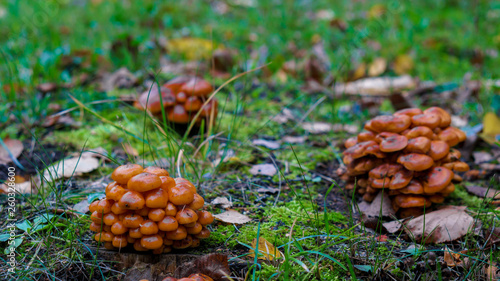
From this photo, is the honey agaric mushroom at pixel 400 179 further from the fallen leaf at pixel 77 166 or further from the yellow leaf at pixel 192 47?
the yellow leaf at pixel 192 47

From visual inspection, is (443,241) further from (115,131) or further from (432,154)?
(115,131)

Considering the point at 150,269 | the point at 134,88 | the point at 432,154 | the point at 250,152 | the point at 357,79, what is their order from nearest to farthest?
the point at 150,269 → the point at 432,154 → the point at 250,152 → the point at 134,88 → the point at 357,79

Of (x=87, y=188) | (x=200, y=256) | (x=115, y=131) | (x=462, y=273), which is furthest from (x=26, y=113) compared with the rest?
(x=462, y=273)

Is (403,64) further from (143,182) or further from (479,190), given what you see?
(143,182)

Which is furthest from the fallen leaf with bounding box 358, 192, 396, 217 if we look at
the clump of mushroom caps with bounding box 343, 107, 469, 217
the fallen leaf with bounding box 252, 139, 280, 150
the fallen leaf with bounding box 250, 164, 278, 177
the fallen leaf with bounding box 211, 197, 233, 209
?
the fallen leaf with bounding box 252, 139, 280, 150

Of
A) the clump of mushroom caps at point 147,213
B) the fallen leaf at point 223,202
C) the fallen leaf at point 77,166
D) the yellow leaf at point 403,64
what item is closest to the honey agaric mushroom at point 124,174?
the clump of mushroom caps at point 147,213

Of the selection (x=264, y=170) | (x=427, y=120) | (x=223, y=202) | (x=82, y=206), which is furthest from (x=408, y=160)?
(x=82, y=206)

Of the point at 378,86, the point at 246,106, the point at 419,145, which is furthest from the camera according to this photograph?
the point at 378,86
